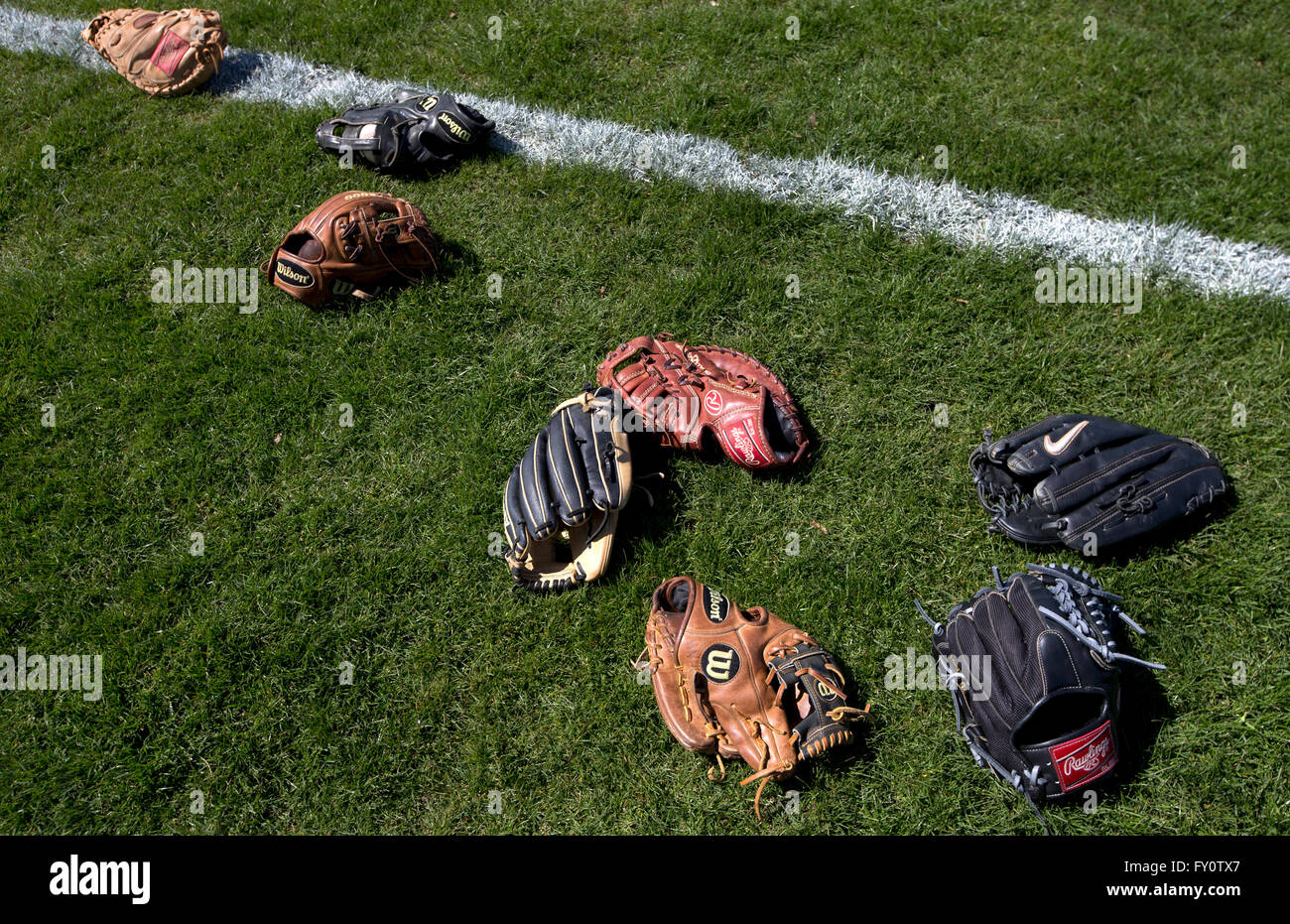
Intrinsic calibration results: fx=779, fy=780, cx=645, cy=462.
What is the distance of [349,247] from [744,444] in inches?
104

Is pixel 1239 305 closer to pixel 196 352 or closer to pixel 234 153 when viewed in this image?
pixel 196 352

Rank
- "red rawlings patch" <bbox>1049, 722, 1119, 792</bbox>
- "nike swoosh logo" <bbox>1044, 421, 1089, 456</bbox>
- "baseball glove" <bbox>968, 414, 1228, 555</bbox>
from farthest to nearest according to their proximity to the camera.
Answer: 1. "nike swoosh logo" <bbox>1044, 421, 1089, 456</bbox>
2. "baseball glove" <bbox>968, 414, 1228, 555</bbox>
3. "red rawlings patch" <bbox>1049, 722, 1119, 792</bbox>

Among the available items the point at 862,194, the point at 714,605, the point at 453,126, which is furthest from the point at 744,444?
the point at 453,126

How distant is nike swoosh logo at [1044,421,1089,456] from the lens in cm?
408

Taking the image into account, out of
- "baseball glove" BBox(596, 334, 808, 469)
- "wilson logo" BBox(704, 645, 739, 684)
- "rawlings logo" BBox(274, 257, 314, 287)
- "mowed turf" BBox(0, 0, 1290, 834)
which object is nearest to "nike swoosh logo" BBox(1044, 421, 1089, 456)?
"mowed turf" BBox(0, 0, 1290, 834)

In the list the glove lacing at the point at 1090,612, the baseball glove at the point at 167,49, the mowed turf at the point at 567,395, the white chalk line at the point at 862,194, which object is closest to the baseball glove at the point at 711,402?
the mowed turf at the point at 567,395

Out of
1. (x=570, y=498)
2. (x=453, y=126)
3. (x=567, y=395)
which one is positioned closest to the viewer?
(x=570, y=498)

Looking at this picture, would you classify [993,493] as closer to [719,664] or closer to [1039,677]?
[1039,677]

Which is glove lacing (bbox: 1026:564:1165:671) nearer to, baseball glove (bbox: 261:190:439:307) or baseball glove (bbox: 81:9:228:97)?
baseball glove (bbox: 261:190:439:307)

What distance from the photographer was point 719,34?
5.92 m

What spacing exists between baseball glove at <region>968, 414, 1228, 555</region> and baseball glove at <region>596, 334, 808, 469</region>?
3.51ft

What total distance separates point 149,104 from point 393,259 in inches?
114

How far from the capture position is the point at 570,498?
3.93m

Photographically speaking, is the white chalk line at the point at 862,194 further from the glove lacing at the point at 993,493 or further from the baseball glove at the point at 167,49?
the glove lacing at the point at 993,493
